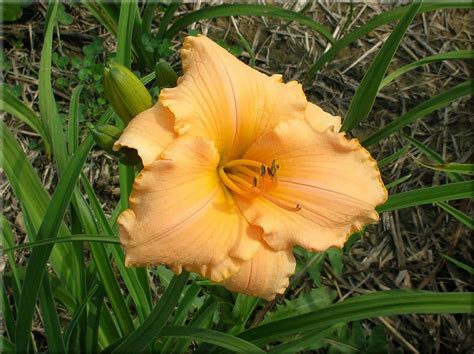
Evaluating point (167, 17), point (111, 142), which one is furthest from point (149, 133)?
point (167, 17)

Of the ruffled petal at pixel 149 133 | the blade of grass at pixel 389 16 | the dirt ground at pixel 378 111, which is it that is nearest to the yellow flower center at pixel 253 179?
the ruffled petal at pixel 149 133

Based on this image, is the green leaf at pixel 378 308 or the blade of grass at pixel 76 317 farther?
the blade of grass at pixel 76 317

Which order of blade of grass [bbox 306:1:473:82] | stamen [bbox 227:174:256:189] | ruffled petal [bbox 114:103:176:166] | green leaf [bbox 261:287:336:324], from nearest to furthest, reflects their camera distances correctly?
ruffled petal [bbox 114:103:176:166] → stamen [bbox 227:174:256:189] → blade of grass [bbox 306:1:473:82] → green leaf [bbox 261:287:336:324]

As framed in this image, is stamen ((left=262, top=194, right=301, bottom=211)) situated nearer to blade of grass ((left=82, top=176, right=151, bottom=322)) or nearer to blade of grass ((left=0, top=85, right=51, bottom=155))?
blade of grass ((left=82, top=176, right=151, bottom=322))

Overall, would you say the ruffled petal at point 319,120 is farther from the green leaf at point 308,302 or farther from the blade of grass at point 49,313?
the green leaf at point 308,302

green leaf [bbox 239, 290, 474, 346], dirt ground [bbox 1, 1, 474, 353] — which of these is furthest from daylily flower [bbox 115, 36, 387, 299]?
dirt ground [bbox 1, 1, 474, 353]

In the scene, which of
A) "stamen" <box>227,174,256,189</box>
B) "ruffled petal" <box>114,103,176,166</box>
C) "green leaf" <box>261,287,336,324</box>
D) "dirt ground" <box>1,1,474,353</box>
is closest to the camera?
"ruffled petal" <box>114,103,176,166</box>

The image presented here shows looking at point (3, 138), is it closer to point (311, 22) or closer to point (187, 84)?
point (187, 84)
